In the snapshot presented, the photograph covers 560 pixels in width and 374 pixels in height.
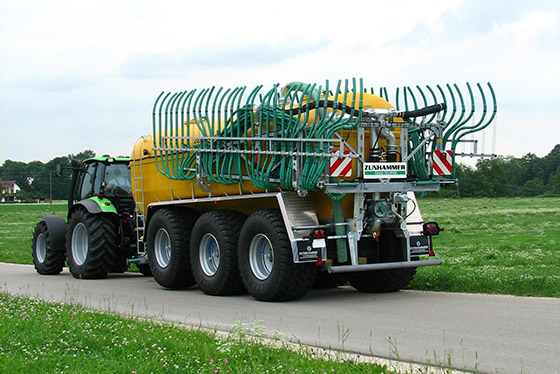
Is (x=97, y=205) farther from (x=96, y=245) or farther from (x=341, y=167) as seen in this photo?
(x=341, y=167)

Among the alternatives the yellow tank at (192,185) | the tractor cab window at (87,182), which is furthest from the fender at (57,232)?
the yellow tank at (192,185)

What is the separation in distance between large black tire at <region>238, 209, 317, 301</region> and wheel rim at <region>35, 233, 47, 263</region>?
7.72m

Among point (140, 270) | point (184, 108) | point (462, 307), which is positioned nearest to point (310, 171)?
point (462, 307)

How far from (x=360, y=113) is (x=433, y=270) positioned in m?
4.63

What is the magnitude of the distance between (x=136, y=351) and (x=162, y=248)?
7.41 m

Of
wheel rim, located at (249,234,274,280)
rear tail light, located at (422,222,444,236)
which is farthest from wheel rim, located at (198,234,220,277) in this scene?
rear tail light, located at (422,222,444,236)

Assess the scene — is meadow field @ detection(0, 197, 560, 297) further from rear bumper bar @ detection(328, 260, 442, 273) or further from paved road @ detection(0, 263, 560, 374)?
rear bumper bar @ detection(328, 260, 442, 273)

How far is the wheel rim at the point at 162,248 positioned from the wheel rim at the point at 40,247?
461 centimetres

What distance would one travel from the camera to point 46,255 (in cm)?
1802

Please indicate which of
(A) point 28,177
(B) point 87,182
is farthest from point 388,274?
(A) point 28,177

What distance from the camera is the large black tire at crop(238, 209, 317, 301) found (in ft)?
37.3

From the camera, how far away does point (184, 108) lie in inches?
557

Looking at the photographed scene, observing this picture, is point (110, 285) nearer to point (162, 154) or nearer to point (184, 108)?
point (162, 154)

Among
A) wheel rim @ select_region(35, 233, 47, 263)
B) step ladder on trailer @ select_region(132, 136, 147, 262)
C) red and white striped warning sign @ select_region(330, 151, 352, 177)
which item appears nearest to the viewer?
red and white striped warning sign @ select_region(330, 151, 352, 177)
